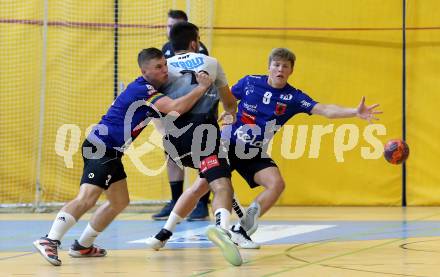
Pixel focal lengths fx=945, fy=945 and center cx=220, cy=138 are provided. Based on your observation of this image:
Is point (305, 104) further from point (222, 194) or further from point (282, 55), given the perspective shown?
point (222, 194)

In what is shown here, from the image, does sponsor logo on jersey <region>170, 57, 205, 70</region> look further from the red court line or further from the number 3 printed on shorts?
the red court line

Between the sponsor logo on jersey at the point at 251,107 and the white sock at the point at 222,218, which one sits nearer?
the white sock at the point at 222,218

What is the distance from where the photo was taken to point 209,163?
7.45m

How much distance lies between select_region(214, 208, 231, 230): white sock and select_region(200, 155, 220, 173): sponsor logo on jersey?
1.20 feet

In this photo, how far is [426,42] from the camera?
13766mm

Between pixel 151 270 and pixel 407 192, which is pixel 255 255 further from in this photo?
pixel 407 192

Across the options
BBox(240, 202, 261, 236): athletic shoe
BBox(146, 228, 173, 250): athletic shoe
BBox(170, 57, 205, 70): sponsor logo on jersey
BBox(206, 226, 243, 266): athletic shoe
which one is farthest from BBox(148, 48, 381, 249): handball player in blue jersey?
BBox(206, 226, 243, 266): athletic shoe

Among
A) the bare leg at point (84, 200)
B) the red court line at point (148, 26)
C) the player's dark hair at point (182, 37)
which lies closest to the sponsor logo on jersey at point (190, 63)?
the player's dark hair at point (182, 37)

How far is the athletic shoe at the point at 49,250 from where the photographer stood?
7.08m

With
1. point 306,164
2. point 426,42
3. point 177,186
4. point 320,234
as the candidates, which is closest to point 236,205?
point 320,234

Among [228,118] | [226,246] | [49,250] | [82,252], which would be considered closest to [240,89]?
[228,118]

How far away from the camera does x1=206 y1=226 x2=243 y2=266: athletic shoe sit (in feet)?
22.3

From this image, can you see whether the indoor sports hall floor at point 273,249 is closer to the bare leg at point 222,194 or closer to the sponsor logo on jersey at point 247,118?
the bare leg at point 222,194

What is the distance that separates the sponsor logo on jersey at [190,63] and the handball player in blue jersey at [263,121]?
1.25 m
